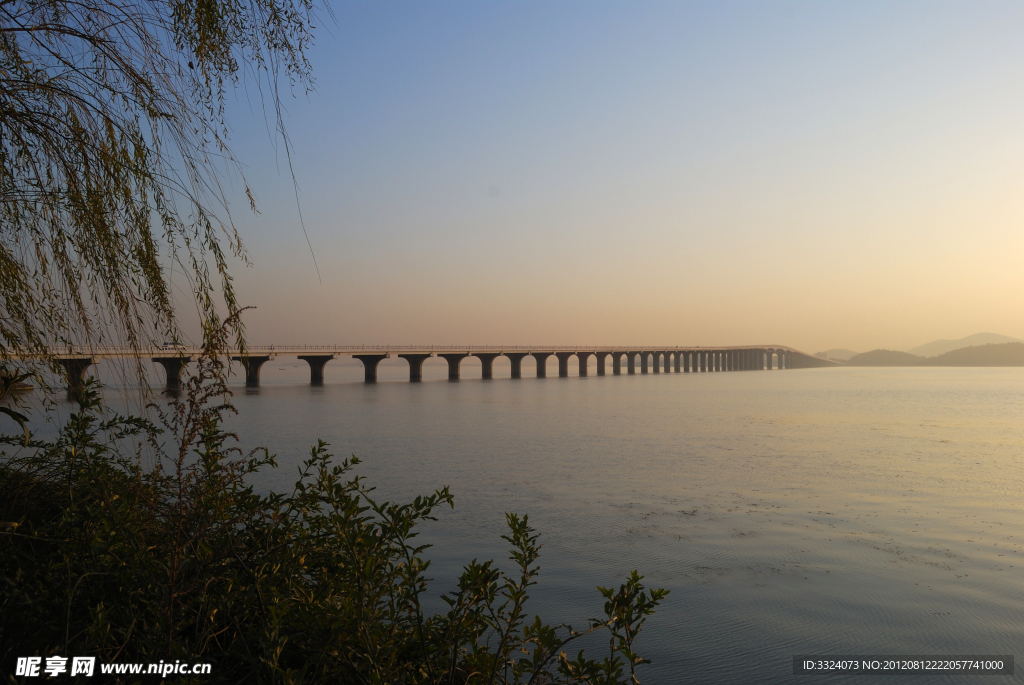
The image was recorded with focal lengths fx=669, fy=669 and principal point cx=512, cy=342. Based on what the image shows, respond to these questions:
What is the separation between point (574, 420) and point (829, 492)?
22.1m

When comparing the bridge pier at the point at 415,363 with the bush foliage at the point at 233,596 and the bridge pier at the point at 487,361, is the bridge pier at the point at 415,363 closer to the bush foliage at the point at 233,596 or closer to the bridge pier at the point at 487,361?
the bridge pier at the point at 487,361

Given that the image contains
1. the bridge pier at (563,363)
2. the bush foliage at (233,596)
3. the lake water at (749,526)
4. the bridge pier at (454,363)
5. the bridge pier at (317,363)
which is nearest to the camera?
the bush foliage at (233,596)

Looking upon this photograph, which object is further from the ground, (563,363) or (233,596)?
(233,596)

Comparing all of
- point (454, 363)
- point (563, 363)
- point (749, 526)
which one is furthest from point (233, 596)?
point (563, 363)

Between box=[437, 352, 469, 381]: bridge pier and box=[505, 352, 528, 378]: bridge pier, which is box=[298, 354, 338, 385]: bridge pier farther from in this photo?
box=[505, 352, 528, 378]: bridge pier

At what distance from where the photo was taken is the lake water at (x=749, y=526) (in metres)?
7.57

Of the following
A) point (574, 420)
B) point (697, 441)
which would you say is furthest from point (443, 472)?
point (574, 420)

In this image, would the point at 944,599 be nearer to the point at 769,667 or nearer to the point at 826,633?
the point at 826,633

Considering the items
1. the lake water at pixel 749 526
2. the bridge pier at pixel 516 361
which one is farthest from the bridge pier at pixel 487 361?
the lake water at pixel 749 526

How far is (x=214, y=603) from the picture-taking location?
381 cm

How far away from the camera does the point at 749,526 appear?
1269cm

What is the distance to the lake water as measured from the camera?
7570mm

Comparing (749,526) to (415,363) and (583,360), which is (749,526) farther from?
(583,360)

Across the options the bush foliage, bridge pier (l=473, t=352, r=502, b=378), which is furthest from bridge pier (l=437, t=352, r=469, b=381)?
Result: the bush foliage
